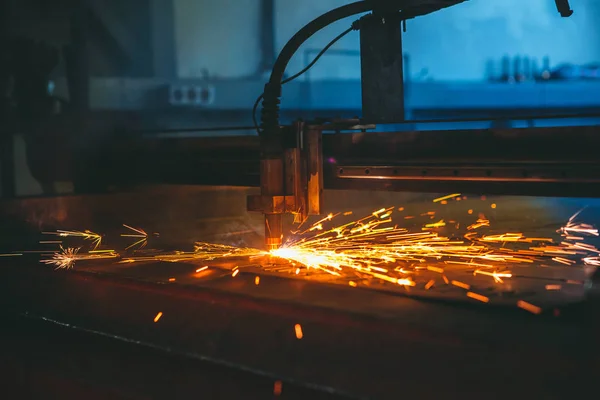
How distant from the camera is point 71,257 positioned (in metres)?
3.52

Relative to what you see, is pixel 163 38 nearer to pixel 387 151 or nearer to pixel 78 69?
pixel 78 69

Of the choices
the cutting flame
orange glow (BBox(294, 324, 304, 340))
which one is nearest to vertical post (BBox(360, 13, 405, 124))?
the cutting flame

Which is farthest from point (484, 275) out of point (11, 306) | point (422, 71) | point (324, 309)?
point (422, 71)

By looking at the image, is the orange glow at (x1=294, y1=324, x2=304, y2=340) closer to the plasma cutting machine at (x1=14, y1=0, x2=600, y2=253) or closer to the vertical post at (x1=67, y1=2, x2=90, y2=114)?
the plasma cutting machine at (x1=14, y1=0, x2=600, y2=253)

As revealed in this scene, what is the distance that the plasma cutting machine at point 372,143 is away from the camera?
279 centimetres

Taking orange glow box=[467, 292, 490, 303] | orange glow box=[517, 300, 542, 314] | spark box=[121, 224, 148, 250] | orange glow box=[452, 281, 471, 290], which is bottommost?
orange glow box=[517, 300, 542, 314]

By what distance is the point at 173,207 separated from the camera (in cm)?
530

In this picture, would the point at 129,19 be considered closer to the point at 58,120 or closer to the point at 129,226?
the point at 58,120

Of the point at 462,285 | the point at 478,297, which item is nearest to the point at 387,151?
the point at 462,285

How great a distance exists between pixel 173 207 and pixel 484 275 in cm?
312

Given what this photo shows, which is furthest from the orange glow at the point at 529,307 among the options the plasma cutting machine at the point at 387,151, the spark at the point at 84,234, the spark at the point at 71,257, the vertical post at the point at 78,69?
the vertical post at the point at 78,69

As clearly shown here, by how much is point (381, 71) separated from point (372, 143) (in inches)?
13.4

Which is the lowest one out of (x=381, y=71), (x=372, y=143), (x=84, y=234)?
(x=84, y=234)

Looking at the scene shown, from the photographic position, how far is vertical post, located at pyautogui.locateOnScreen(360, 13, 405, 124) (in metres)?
2.93
